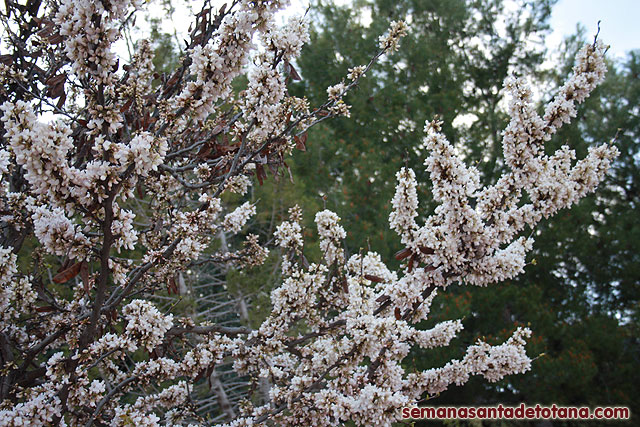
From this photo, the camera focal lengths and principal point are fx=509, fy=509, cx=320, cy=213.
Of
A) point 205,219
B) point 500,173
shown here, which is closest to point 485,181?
point 500,173

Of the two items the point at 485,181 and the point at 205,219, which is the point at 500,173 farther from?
the point at 205,219

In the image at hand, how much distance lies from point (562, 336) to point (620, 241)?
2.56 m

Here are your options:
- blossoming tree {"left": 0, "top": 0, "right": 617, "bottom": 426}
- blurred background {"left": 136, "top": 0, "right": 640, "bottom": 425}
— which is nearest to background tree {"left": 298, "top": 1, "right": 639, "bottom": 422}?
blurred background {"left": 136, "top": 0, "right": 640, "bottom": 425}

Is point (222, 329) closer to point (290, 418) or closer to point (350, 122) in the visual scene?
point (290, 418)

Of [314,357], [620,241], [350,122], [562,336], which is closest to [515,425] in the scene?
[562,336]

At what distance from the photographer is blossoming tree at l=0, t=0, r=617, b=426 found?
1.78m

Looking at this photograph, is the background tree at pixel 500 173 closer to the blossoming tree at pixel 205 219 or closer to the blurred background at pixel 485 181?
the blurred background at pixel 485 181

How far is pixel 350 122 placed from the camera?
9586 mm

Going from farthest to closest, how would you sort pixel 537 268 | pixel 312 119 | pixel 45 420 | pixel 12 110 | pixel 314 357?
1. pixel 537 268
2. pixel 314 357
3. pixel 312 119
4. pixel 45 420
5. pixel 12 110

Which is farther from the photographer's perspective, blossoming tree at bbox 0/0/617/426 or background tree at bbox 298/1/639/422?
background tree at bbox 298/1/639/422

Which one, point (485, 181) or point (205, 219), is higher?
point (485, 181)

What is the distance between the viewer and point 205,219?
8.61 ft

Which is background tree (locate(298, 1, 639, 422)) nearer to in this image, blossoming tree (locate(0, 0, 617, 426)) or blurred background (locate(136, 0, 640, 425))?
blurred background (locate(136, 0, 640, 425))

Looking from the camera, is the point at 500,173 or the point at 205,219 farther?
the point at 500,173
